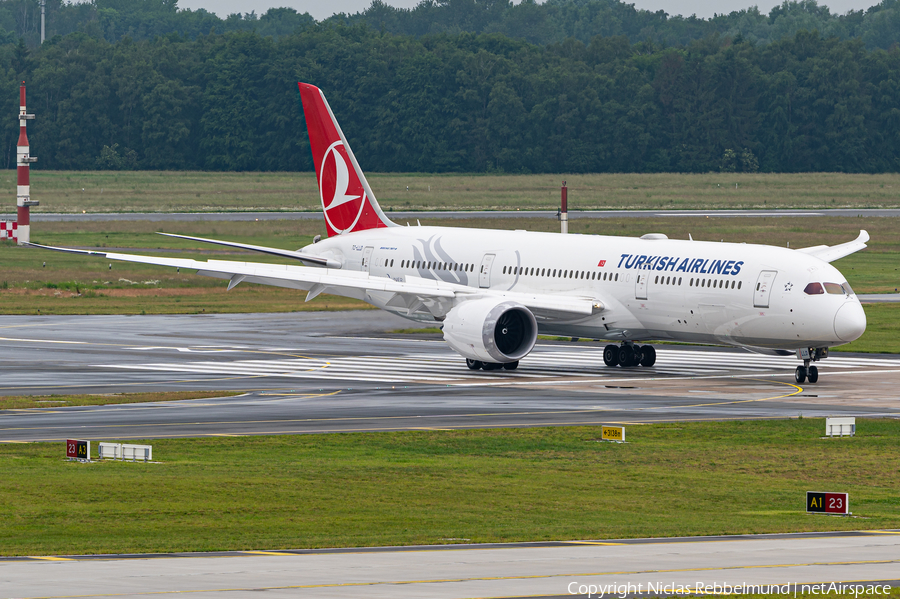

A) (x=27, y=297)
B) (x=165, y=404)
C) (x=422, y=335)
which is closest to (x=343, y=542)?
(x=165, y=404)

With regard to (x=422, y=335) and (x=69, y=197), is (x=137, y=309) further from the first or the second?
(x=69, y=197)

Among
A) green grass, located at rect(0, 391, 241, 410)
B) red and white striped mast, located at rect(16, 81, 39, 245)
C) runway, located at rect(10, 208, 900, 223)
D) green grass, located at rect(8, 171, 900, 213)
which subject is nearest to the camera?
green grass, located at rect(0, 391, 241, 410)

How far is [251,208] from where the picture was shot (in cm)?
14438

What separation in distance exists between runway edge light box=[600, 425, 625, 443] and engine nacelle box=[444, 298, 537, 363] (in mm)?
13721

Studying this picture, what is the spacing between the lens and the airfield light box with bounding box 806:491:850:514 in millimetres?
24734

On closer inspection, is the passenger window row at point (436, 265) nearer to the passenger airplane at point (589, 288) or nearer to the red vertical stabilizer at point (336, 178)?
the passenger airplane at point (589, 288)

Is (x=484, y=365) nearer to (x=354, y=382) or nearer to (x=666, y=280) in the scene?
(x=354, y=382)

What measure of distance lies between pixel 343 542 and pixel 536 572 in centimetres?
408

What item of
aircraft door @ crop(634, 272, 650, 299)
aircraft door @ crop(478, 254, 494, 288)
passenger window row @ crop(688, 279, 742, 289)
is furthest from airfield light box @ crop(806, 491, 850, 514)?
aircraft door @ crop(478, 254, 494, 288)

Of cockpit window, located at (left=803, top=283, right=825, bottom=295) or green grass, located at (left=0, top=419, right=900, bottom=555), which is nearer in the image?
green grass, located at (left=0, top=419, right=900, bottom=555)

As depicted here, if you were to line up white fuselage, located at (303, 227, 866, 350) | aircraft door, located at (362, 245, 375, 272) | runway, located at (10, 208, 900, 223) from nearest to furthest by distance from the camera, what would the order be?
white fuselage, located at (303, 227, 866, 350)
aircraft door, located at (362, 245, 375, 272)
runway, located at (10, 208, 900, 223)

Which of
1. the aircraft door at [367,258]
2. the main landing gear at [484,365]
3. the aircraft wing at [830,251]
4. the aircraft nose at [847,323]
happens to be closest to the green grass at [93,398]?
the main landing gear at [484,365]

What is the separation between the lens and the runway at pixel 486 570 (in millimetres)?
16781

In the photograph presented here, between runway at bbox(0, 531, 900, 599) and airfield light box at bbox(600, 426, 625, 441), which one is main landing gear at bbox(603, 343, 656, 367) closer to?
airfield light box at bbox(600, 426, 625, 441)
